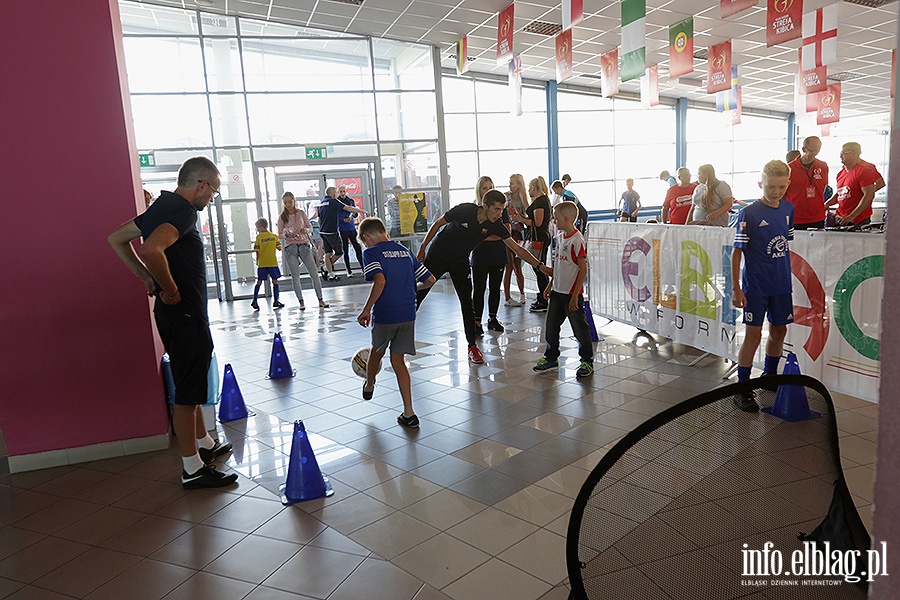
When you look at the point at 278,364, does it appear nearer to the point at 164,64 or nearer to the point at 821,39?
the point at 164,64

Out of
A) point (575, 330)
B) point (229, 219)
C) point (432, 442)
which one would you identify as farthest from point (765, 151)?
point (432, 442)

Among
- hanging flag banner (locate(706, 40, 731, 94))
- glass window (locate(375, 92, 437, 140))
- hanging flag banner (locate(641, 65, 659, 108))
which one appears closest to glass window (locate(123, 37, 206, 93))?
glass window (locate(375, 92, 437, 140))

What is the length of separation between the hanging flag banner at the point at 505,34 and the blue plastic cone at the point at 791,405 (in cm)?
1041

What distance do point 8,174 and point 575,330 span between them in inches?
175

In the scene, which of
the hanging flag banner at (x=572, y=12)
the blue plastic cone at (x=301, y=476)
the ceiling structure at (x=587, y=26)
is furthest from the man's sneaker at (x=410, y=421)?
the ceiling structure at (x=587, y=26)

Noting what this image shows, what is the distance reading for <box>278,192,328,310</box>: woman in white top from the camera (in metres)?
10.4

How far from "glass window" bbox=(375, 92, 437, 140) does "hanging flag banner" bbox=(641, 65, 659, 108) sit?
15.6 feet

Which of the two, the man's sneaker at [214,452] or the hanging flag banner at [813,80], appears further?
the hanging flag banner at [813,80]

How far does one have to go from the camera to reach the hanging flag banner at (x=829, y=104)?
644 inches

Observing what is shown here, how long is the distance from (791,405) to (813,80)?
44.9ft

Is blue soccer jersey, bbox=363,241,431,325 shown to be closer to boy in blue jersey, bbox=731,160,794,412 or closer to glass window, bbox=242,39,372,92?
boy in blue jersey, bbox=731,160,794,412

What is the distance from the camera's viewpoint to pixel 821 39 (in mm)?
10109

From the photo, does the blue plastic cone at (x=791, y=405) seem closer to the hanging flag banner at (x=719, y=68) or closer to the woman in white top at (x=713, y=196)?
the woman in white top at (x=713, y=196)

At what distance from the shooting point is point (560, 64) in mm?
11281
